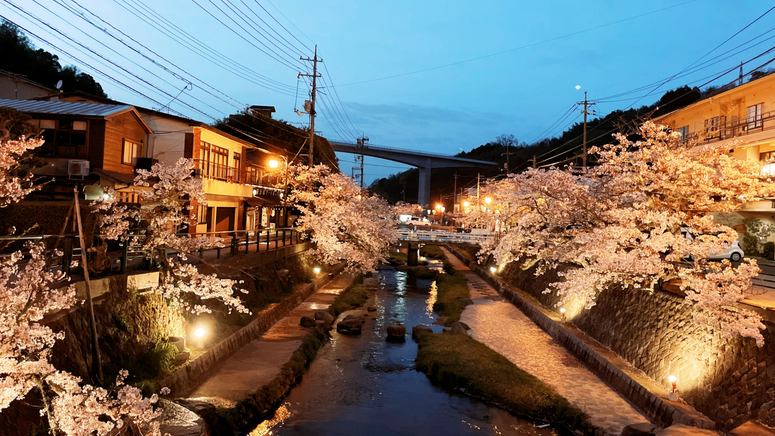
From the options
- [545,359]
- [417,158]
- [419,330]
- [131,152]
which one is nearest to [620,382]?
[545,359]

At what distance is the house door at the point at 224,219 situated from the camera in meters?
34.2

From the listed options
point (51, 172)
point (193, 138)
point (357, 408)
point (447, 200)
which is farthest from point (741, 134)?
point (447, 200)

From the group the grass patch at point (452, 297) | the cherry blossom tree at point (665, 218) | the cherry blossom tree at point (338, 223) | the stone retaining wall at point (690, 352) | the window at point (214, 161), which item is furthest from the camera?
the window at point (214, 161)

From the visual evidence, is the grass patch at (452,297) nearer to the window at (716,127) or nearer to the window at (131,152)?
the window at (716,127)

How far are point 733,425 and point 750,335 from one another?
5.10 ft

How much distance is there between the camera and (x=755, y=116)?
26.6 metres

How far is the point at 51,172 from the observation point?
2248 centimetres

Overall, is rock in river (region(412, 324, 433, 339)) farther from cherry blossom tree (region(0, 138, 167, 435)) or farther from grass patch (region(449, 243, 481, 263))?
grass patch (region(449, 243, 481, 263))

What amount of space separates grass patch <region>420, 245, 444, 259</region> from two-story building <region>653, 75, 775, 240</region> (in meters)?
27.7

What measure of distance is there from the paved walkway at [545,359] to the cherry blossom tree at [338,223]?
8826mm

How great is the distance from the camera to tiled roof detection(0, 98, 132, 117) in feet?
75.2

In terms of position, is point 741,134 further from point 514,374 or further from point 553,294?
point 514,374

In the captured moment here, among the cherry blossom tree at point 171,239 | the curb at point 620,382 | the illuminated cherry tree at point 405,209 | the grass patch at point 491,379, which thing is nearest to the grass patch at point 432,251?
the illuminated cherry tree at point 405,209

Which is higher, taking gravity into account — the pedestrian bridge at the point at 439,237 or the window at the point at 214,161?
the window at the point at 214,161
